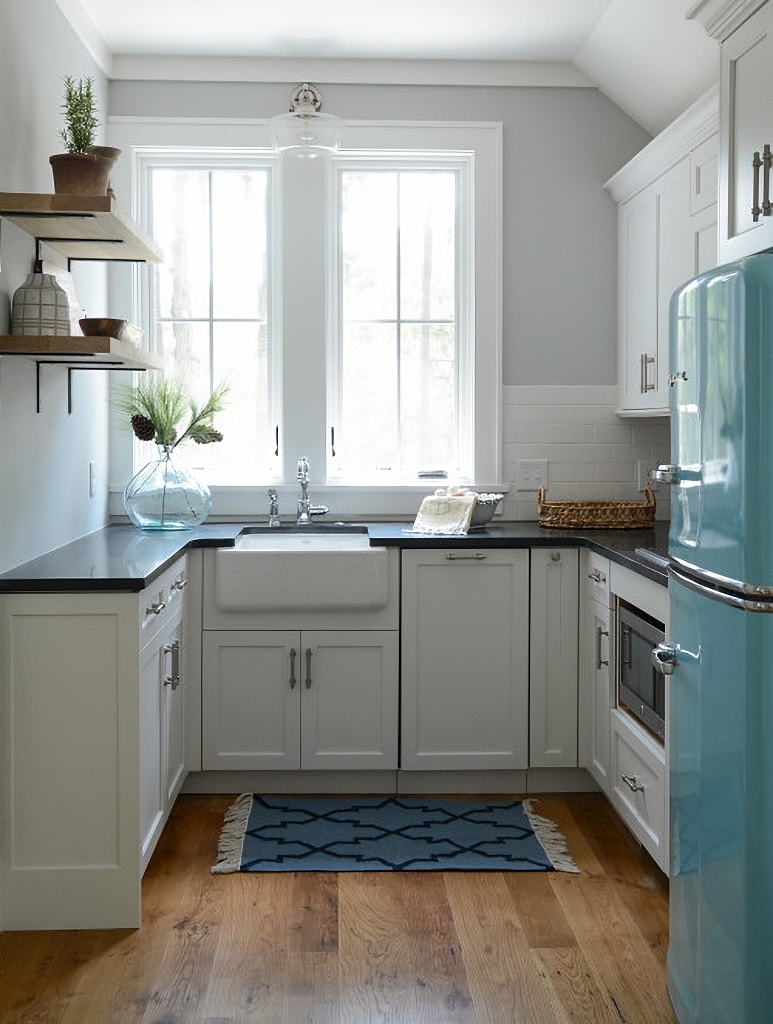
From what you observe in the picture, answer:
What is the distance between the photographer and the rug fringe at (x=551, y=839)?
3.33m

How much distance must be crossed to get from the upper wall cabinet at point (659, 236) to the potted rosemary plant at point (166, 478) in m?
1.57

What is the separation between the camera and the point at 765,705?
1973 mm

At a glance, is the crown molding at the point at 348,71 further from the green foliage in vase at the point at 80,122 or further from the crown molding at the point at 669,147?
the green foliage in vase at the point at 80,122

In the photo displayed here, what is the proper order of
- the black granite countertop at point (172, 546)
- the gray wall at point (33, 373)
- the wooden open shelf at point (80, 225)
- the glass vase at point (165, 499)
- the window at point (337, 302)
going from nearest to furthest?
the black granite countertop at point (172, 546)
the wooden open shelf at point (80, 225)
the gray wall at point (33, 373)
the glass vase at point (165, 499)
the window at point (337, 302)

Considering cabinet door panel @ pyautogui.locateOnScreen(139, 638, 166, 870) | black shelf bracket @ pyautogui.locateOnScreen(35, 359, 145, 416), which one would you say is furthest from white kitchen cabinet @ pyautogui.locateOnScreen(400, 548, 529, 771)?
black shelf bracket @ pyautogui.locateOnScreen(35, 359, 145, 416)

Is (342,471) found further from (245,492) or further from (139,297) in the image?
(139,297)

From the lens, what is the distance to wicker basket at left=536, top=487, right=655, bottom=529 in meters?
4.14

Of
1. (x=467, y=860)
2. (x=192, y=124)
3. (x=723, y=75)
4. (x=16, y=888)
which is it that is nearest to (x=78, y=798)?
(x=16, y=888)

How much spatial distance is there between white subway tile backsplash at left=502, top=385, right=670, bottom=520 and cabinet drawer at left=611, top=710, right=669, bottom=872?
121cm

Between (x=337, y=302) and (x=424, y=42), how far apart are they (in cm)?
101

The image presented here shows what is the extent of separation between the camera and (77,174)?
10.2 feet

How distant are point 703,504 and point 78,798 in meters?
1.71

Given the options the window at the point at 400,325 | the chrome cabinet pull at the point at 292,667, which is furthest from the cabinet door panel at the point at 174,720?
the window at the point at 400,325

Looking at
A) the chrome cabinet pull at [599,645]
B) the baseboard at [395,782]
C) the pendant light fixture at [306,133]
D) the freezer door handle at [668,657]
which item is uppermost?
the pendant light fixture at [306,133]
